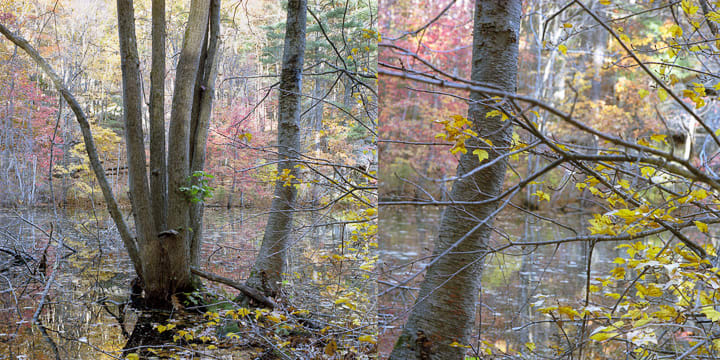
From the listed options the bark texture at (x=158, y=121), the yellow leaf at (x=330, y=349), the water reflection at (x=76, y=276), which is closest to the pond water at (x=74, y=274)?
the water reflection at (x=76, y=276)

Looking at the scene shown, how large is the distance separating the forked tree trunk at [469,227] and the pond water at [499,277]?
2.1 inches

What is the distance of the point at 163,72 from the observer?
159 cm

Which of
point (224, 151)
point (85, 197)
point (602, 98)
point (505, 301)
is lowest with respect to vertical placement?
point (505, 301)

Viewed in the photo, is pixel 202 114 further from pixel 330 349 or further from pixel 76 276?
pixel 330 349

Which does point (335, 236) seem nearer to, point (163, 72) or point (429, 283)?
point (429, 283)

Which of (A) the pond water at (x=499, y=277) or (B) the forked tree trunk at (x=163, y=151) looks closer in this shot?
(A) the pond water at (x=499, y=277)

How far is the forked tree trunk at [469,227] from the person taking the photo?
124cm

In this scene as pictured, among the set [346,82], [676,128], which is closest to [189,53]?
[346,82]

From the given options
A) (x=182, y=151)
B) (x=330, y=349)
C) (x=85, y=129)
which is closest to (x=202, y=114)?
(x=182, y=151)

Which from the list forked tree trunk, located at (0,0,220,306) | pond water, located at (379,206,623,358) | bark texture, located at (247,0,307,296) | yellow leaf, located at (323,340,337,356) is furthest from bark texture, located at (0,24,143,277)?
pond water, located at (379,206,623,358)

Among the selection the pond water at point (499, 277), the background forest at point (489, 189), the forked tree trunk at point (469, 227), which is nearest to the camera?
the background forest at point (489, 189)

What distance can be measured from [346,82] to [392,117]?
177mm

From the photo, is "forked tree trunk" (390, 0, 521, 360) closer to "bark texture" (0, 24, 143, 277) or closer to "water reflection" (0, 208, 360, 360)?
"water reflection" (0, 208, 360, 360)

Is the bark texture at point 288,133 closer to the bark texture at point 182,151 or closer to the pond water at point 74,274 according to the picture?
the pond water at point 74,274
